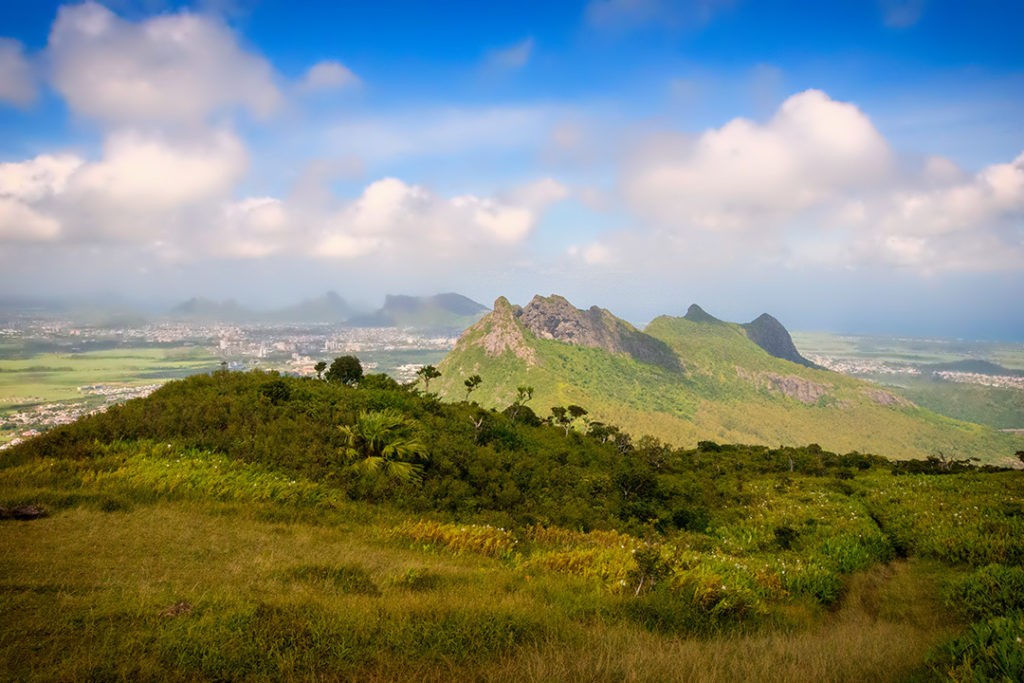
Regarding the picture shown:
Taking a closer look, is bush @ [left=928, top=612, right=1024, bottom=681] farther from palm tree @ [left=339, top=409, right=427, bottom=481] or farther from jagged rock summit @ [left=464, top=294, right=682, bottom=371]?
jagged rock summit @ [left=464, top=294, right=682, bottom=371]

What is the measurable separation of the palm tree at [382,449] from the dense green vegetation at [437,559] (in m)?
0.10

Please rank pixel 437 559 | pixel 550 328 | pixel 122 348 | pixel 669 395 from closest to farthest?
pixel 437 559 < pixel 122 348 < pixel 669 395 < pixel 550 328

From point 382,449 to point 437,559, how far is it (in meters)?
6.13

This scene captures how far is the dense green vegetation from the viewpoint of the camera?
4969 mm

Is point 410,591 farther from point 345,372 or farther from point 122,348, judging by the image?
point 122,348

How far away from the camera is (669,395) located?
→ 582ft

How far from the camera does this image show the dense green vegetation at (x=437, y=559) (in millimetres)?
4969

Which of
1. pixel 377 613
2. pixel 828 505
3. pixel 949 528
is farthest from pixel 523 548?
pixel 828 505

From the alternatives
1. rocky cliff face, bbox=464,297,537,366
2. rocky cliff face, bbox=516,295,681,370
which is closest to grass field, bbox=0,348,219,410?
rocky cliff face, bbox=464,297,537,366

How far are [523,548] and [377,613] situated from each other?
5.48 m

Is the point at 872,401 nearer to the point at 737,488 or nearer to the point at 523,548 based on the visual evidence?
the point at 737,488

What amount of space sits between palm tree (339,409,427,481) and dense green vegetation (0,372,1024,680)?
100 millimetres

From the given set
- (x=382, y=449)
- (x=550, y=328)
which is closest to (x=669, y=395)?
(x=550, y=328)

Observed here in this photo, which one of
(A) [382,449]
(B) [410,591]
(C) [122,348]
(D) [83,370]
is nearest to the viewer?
(B) [410,591]
